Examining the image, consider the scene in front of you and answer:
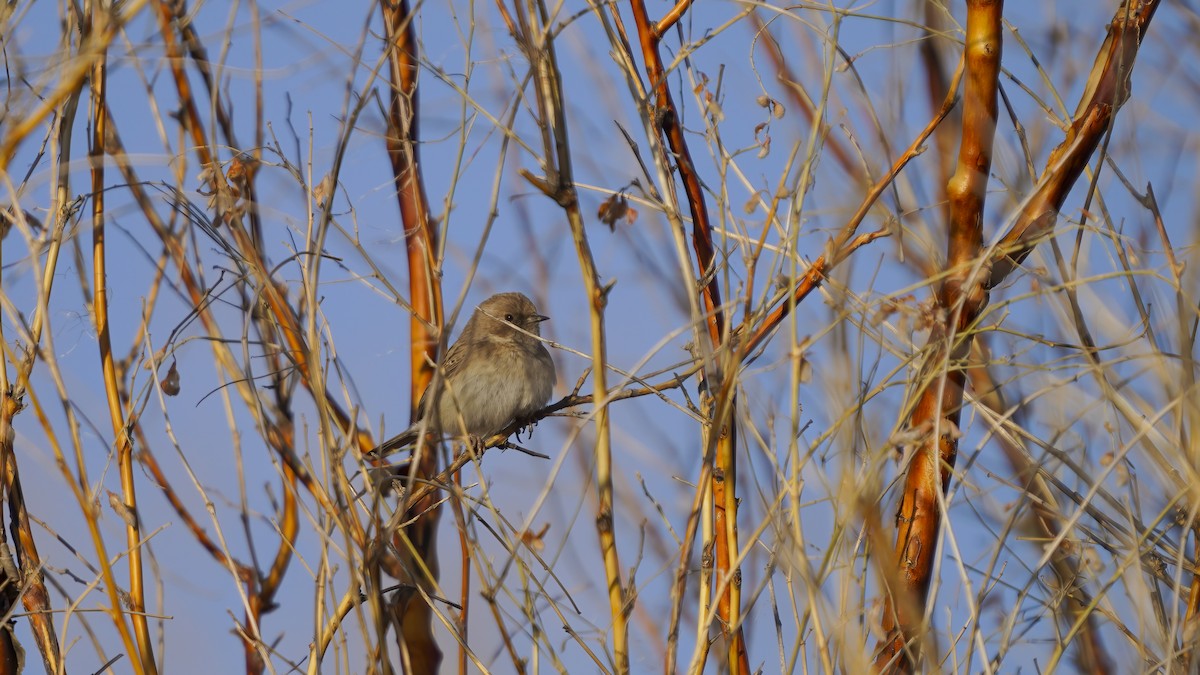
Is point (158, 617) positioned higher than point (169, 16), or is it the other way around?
point (169, 16)

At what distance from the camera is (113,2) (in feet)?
7.97

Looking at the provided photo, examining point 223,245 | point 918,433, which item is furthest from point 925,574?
point 223,245

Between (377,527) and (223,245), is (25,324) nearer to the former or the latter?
(223,245)

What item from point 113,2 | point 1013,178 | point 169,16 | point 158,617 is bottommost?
point 158,617

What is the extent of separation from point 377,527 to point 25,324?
1.10 meters

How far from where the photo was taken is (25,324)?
98.9 inches

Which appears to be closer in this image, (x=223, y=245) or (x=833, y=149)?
(x=223, y=245)

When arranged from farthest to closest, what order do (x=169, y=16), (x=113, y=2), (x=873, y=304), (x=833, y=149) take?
(x=169, y=16)
(x=833, y=149)
(x=113, y=2)
(x=873, y=304)

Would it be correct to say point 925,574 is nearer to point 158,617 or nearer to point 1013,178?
point 1013,178

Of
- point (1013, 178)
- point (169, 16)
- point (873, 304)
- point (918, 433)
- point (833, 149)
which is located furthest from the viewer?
point (169, 16)

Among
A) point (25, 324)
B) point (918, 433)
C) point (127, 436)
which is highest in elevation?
point (25, 324)

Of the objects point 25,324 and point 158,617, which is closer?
point 158,617

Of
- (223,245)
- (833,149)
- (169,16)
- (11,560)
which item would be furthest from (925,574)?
(169,16)

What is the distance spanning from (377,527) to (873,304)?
1.09 meters
